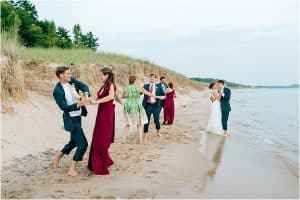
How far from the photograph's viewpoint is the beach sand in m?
6.23

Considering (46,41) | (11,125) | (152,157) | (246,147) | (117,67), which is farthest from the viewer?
(46,41)

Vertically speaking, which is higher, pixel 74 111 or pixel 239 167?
pixel 74 111

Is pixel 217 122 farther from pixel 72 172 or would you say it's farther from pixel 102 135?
pixel 72 172

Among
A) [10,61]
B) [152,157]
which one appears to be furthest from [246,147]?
[10,61]

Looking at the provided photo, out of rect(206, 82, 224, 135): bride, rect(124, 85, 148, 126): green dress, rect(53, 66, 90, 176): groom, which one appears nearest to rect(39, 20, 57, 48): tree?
rect(206, 82, 224, 135): bride

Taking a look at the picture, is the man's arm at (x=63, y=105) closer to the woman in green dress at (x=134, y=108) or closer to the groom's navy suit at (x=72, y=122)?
the groom's navy suit at (x=72, y=122)

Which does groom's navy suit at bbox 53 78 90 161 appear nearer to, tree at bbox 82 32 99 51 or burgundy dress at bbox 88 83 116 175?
burgundy dress at bbox 88 83 116 175

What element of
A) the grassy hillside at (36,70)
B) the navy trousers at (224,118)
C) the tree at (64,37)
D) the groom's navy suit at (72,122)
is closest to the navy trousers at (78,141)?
the groom's navy suit at (72,122)

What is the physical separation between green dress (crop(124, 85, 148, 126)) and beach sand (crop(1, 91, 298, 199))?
64 cm

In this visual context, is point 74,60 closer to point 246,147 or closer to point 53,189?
point 246,147

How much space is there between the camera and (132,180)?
6.66 m

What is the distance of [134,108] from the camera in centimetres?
1039

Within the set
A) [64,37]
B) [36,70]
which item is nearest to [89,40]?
[64,37]

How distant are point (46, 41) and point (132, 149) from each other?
4052 centimetres
